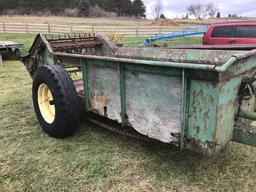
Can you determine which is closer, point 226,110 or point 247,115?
point 226,110

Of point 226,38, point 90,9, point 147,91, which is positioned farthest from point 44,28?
point 90,9

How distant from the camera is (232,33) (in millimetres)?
8891

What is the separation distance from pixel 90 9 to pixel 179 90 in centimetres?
6288

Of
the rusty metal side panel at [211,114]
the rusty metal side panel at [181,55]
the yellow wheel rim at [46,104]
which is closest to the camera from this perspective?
the rusty metal side panel at [211,114]

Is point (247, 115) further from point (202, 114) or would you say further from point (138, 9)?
point (138, 9)

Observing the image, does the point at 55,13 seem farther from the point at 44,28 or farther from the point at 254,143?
the point at 254,143

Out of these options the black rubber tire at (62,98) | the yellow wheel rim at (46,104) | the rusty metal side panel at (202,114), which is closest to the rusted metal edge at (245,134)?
the rusty metal side panel at (202,114)

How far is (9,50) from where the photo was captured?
1126 centimetres

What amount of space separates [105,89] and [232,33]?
7242 millimetres

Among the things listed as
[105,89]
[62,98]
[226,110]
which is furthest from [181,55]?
[62,98]

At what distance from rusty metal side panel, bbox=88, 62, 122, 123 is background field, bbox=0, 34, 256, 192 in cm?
50

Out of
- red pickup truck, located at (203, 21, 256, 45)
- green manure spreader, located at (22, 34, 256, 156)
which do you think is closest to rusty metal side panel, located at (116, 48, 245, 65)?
green manure spreader, located at (22, 34, 256, 156)

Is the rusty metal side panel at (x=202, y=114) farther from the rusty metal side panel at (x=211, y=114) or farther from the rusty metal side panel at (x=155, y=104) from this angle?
the rusty metal side panel at (x=155, y=104)

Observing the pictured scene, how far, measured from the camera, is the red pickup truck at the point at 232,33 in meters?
8.37
